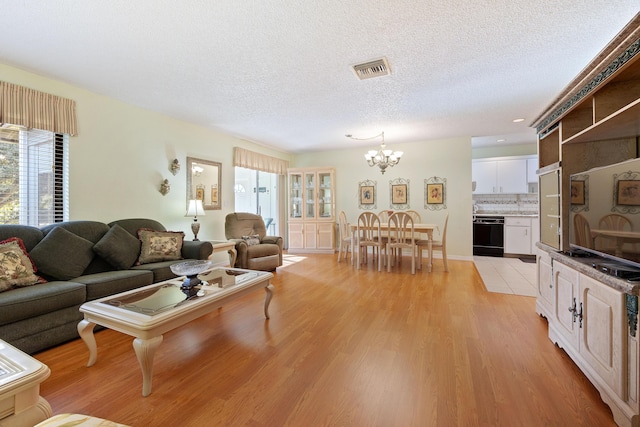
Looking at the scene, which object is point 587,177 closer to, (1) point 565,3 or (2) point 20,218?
(1) point 565,3

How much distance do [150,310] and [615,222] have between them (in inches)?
115

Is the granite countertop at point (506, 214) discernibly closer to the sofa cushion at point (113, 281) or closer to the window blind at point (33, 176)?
the sofa cushion at point (113, 281)

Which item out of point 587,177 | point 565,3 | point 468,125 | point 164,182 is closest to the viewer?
point 565,3

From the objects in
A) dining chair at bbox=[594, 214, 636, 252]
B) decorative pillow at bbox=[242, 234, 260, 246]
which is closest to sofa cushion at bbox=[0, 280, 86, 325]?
decorative pillow at bbox=[242, 234, 260, 246]

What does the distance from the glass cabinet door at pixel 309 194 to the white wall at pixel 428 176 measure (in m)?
0.69

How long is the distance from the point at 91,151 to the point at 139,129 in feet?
2.23

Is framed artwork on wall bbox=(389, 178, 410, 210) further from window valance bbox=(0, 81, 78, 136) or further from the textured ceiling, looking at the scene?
window valance bbox=(0, 81, 78, 136)

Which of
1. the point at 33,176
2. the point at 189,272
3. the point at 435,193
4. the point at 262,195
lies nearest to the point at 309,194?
the point at 262,195

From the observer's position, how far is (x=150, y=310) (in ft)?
5.76

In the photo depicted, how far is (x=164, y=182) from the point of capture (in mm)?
3943

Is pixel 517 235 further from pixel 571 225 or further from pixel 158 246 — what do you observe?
pixel 158 246

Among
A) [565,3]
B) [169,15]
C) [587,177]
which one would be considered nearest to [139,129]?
[169,15]

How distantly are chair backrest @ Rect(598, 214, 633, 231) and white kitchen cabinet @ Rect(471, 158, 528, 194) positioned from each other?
16.3 ft

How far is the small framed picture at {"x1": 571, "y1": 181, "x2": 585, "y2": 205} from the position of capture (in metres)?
1.99
